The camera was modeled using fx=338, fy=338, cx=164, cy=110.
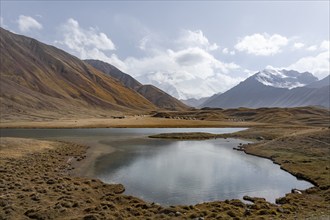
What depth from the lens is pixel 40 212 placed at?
90.4 ft

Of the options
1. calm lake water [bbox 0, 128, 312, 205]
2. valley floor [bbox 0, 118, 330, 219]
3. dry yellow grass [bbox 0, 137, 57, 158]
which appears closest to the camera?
valley floor [bbox 0, 118, 330, 219]

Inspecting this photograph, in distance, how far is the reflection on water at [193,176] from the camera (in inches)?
1495

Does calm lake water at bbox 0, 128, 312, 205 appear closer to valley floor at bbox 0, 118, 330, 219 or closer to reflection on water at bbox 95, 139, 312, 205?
reflection on water at bbox 95, 139, 312, 205

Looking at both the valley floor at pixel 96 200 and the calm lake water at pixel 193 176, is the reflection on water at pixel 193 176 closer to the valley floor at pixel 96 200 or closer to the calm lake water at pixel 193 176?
the calm lake water at pixel 193 176

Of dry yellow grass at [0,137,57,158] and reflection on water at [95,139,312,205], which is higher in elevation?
dry yellow grass at [0,137,57,158]

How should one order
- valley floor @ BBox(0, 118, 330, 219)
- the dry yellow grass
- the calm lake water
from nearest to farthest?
1. valley floor @ BBox(0, 118, 330, 219)
2. the calm lake water
3. the dry yellow grass

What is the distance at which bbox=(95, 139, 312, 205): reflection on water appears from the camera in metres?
38.0

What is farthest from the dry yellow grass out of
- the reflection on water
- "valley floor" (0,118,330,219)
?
the reflection on water

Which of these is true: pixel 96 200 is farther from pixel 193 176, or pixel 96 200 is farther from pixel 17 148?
pixel 17 148

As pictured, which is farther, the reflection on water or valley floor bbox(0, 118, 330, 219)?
the reflection on water

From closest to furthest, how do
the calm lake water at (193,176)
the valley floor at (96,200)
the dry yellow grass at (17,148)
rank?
the valley floor at (96,200) → the calm lake water at (193,176) → the dry yellow grass at (17,148)

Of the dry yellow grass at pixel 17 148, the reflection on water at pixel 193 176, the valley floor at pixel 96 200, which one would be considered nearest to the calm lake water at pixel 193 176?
the reflection on water at pixel 193 176

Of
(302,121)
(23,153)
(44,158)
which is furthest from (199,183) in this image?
(302,121)

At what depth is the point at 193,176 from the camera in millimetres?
47469
